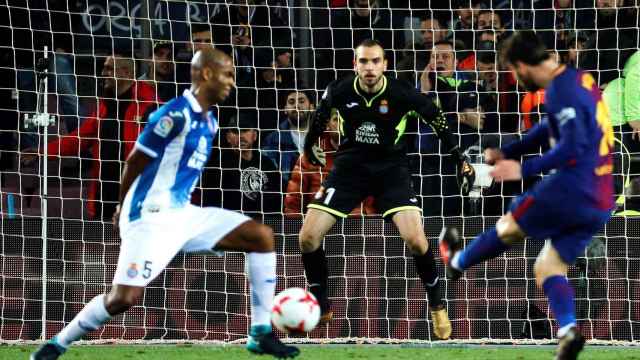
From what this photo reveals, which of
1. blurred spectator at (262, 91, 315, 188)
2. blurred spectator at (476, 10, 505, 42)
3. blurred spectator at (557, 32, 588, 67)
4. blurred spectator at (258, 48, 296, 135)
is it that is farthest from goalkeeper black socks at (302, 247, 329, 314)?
blurred spectator at (476, 10, 505, 42)

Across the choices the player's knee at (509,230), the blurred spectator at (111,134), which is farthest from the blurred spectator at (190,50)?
the player's knee at (509,230)

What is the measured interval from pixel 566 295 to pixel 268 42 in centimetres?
579

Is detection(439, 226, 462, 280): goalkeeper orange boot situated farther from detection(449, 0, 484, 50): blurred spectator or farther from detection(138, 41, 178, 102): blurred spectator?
detection(138, 41, 178, 102): blurred spectator

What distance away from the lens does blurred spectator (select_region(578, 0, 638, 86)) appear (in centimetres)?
1106

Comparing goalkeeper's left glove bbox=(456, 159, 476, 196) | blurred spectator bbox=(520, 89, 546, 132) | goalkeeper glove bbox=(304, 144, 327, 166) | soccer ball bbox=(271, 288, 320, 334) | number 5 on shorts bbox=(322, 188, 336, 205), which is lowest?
soccer ball bbox=(271, 288, 320, 334)

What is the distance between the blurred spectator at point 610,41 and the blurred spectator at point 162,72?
3.40 meters

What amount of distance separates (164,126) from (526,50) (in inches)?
77.7

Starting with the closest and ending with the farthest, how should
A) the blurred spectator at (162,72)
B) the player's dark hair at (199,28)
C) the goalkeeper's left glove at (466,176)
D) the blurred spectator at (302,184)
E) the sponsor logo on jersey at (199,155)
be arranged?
the sponsor logo on jersey at (199,155)
the goalkeeper's left glove at (466,176)
the blurred spectator at (302,184)
the blurred spectator at (162,72)
the player's dark hair at (199,28)

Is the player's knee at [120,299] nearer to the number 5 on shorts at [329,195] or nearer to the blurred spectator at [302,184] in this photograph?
the number 5 on shorts at [329,195]

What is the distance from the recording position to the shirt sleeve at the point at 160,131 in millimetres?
7246

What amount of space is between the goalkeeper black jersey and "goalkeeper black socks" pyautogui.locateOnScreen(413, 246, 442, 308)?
73 centimetres

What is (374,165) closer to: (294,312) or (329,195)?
(329,195)

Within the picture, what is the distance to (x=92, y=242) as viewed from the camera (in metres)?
10.2

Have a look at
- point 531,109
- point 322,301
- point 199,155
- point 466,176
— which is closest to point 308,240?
point 322,301
